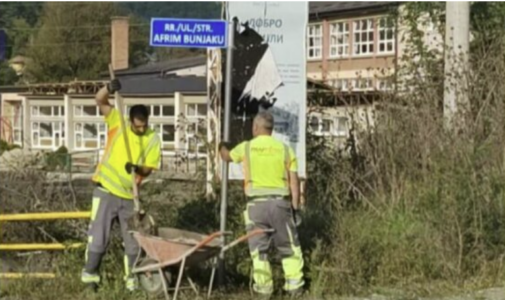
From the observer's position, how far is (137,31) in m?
82.3

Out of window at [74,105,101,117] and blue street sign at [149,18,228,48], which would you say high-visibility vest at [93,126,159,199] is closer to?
blue street sign at [149,18,228,48]

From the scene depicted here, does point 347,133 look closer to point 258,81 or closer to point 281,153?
point 258,81

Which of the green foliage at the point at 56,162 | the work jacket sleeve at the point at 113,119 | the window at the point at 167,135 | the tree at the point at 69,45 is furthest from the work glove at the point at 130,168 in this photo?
the tree at the point at 69,45

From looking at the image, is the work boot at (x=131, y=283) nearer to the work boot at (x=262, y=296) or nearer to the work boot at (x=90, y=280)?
the work boot at (x=90, y=280)

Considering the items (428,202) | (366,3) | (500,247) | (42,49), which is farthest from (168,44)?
(42,49)

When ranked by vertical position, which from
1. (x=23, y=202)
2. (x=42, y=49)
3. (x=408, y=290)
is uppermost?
(x=42, y=49)

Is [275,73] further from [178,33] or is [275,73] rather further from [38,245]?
[38,245]

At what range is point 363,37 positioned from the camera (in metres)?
69.1

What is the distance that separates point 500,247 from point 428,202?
0.96 metres

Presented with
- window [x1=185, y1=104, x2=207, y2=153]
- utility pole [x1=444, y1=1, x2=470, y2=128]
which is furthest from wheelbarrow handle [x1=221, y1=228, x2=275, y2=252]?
utility pole [x1=444, y1=1, x2=470, y2=128]

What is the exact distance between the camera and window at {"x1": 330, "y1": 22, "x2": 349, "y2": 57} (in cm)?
6623

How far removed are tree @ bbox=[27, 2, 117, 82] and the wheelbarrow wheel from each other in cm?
6593

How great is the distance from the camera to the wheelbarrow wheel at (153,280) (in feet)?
34.9

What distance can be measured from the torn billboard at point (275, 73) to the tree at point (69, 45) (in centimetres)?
6369
